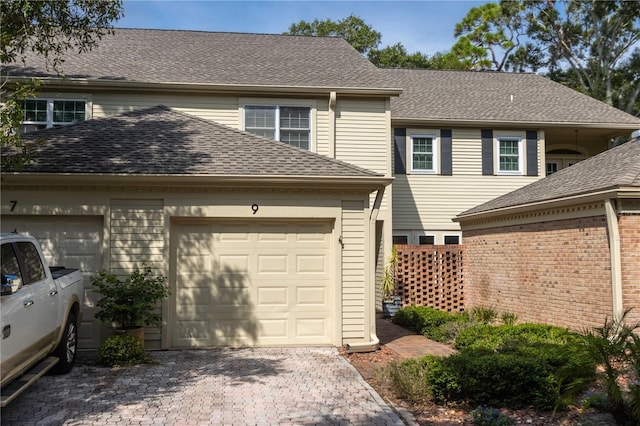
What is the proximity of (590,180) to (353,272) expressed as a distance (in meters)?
5.43

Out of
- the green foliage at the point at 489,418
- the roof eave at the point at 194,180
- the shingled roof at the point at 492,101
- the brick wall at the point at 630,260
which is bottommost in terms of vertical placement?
the green foliage at the point at 489,418

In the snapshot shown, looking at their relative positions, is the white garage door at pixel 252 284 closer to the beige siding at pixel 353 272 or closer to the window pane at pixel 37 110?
the beige siding at pixel 353 272

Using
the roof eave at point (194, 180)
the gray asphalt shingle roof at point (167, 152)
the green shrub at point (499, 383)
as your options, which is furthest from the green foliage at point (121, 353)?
the green shrub at point (499, 383)

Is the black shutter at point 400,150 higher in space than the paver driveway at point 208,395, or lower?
higher

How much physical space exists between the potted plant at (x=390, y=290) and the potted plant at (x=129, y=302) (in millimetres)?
7649

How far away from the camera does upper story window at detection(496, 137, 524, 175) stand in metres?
18.5

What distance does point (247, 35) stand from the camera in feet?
64.5

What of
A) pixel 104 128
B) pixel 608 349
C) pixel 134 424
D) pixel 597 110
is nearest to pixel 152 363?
pixel 134 424

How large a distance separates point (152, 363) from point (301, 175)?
162 inches

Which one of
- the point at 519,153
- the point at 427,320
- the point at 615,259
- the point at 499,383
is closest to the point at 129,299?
the point at 499,383

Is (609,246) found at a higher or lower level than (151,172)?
lower

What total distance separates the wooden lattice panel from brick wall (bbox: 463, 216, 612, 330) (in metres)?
0.55

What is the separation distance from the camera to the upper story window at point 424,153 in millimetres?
18016

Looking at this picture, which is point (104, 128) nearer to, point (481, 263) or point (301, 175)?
point (301, 175)
